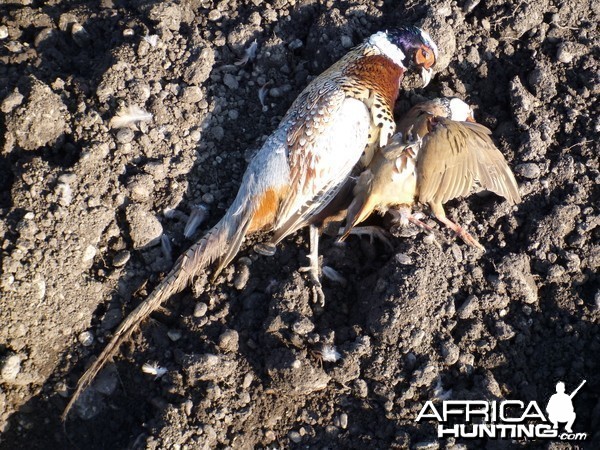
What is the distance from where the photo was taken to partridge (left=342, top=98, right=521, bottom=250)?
2941 millimetres

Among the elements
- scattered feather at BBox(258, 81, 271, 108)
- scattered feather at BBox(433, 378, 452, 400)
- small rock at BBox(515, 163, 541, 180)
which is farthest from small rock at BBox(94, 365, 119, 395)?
small rock at BBox(515, 163, 541, 180)

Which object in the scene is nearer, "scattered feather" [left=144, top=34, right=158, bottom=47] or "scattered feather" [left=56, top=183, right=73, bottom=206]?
"scattered feather" [left=56, top=183, right=73, bottom=206]

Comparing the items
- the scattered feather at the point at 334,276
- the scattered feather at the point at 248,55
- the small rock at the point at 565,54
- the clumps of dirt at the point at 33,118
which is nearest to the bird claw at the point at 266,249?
the scattered feather at the point at 334,276

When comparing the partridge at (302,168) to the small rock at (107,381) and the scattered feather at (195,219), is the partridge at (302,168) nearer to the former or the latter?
the scattered feather at (195,219)

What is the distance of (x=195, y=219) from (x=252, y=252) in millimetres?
328

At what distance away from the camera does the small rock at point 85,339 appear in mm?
2961

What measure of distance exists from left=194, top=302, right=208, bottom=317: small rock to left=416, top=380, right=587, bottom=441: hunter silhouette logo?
1.06m

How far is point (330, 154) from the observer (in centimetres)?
308

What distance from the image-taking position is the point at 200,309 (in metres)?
2.96

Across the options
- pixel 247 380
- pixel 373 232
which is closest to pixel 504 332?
pixel 373 232

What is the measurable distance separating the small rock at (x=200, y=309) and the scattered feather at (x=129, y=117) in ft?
3.23

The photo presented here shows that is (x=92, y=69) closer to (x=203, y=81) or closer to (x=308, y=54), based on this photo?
(x=203, y=81)

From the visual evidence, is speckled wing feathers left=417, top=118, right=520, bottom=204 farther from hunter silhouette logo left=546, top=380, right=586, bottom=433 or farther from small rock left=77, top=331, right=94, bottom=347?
small rock left=77, top=331, right=94, bottom=347

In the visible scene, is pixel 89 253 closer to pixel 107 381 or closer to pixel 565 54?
pixel 107 381
